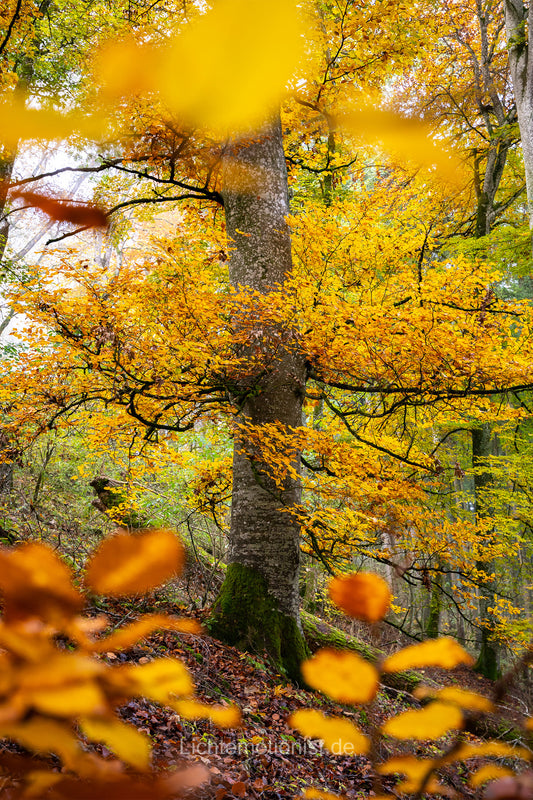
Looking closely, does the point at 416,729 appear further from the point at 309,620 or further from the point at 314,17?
the point at 314,17

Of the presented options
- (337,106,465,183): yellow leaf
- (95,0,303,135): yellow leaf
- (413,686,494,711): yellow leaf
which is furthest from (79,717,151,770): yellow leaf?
(337,106,465,183): yellow leaf

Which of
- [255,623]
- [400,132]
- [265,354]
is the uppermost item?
[265,354]

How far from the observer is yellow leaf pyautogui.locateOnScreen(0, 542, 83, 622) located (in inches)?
17.1

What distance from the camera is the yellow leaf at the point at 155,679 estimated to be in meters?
0.45

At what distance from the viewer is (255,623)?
423 cm

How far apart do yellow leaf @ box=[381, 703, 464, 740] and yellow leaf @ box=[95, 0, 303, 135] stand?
1379 mm

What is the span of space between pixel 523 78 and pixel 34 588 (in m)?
5.82

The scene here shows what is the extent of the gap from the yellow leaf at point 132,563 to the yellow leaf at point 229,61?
119 cm

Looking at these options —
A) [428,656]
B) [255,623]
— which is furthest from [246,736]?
[428,656]

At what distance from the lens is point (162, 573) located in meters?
0.48

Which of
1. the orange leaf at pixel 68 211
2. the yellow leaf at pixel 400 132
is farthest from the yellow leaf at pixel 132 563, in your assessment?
the yellow leaf at pixel 400 132

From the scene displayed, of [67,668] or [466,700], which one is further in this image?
[466,700]

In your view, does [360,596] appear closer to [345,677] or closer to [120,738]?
[345,677]

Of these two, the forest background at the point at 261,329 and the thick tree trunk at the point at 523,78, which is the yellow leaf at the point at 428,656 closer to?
the forest background at the point at 261,329
